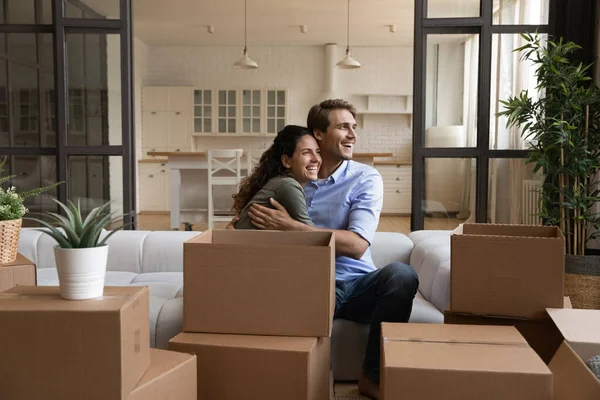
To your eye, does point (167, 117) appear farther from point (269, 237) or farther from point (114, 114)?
point (269, 237)

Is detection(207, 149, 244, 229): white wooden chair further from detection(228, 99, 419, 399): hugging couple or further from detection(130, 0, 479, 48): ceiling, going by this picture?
detection(228, 99, 419, 399): hugging couple

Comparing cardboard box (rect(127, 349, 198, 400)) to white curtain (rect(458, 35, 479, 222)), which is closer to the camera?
cardboard box (rect(127, 349, 198, 400))

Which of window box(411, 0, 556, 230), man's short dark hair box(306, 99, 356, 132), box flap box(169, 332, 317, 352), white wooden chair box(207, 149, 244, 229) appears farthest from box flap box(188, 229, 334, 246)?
white wooden chair box(207, 149, 244, 229)

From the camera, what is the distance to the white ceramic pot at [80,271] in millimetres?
1389

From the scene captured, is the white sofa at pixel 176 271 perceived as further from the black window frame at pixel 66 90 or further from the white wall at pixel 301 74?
the white wall at pixel 301 74

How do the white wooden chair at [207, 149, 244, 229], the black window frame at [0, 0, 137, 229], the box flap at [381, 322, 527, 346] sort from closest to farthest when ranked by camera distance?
the box flap at [381, 322, 527, 346] → the black window frame at [0, 0, 137, 229] → the white wooden chair at [207, 149, 244, 229]

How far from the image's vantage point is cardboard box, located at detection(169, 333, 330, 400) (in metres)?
1.66

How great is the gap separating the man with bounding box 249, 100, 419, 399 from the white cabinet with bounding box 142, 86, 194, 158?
761 cm

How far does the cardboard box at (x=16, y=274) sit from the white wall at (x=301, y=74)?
8183 millimetres

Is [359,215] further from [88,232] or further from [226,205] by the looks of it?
[226,205]

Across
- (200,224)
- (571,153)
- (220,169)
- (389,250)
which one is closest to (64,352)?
(389,250)

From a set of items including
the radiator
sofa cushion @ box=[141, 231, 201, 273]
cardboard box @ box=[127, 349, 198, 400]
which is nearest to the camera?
cardboard box @ box=[127, 349, 198, 400]

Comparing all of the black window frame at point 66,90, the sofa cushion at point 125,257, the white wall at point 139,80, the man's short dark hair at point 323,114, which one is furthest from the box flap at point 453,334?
the white wall at point 139,80

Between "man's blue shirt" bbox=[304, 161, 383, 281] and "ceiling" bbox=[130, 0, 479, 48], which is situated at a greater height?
"ceiling" bbox=[130, 0, 479, 48]
